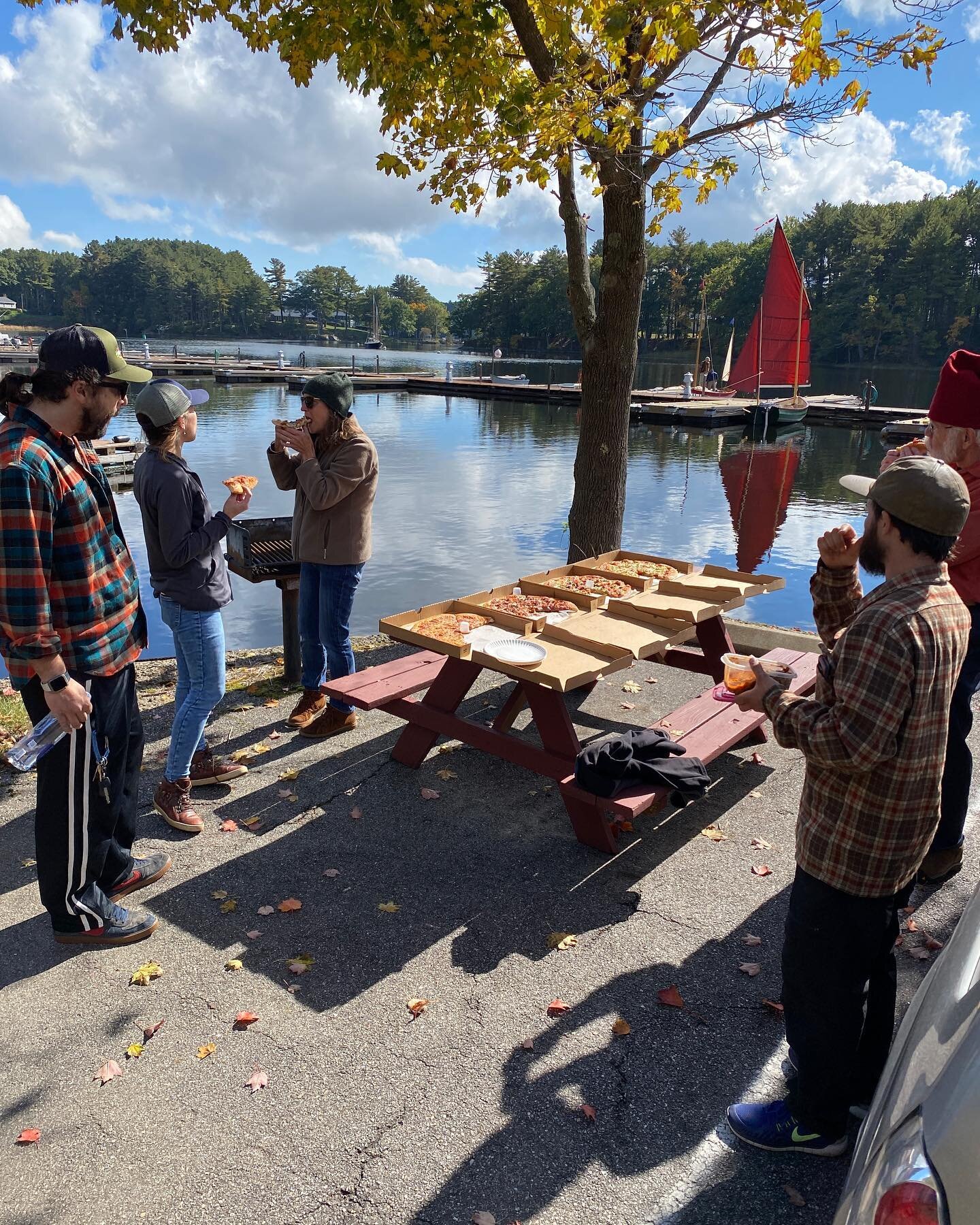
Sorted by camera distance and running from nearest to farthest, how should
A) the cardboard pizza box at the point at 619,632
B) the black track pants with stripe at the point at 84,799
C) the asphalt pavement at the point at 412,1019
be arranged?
the asphalt pavement at the point at 412,1019 → the black track pants with stripe at the point at 84,799 → the cardboard pizza box at the point at 619,632

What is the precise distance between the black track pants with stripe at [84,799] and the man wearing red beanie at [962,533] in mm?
3510

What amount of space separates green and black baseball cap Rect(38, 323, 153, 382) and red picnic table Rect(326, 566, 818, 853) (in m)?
2.05

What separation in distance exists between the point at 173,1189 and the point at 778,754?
14.3ft

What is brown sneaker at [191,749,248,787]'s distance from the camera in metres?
5.05

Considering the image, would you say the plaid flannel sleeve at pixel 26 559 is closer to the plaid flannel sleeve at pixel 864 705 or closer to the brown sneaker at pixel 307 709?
the plaid flannel sleeve at pixel 864 705

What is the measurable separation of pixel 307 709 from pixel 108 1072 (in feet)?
10.2

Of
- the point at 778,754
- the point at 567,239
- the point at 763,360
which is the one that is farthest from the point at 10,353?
the point at 778,754

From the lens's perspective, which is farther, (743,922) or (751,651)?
(751,651)

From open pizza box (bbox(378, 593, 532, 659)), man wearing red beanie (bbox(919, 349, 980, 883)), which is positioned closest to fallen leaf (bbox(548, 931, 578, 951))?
open pizza box (bbox(378, 593, 532, 659))

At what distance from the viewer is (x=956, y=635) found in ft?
7.50

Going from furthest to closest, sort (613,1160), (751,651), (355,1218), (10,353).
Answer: (10,353) → (751,651) → (613,1160) → (355,1218)

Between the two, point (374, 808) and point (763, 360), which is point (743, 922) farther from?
point (763, 360)

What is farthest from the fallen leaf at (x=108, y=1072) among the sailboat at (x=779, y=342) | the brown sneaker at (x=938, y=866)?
the sailboat at (x=779, y=342)

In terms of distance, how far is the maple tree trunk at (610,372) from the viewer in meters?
7.34
